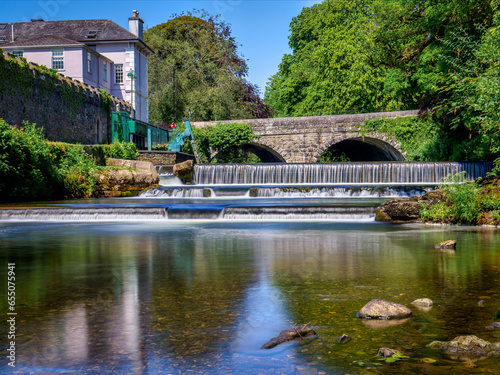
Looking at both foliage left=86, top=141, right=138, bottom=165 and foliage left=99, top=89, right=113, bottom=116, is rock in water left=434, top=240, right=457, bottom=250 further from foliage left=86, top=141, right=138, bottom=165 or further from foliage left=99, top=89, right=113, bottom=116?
foliage left=99, top=89, right=113, bottom=116

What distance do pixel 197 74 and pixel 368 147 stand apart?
16.5 m

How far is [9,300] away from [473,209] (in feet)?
33.2

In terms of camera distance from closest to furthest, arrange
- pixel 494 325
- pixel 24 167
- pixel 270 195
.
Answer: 1. pixel 494 325
2. pixel 24 167
3. pixel 270 195

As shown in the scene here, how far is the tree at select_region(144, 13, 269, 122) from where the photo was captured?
150 feet

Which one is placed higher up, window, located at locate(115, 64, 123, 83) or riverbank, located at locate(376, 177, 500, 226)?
window, located at locate(115, 64, 123, 83)

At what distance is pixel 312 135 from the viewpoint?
3847cm

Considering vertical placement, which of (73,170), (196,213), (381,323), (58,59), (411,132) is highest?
(58,59)

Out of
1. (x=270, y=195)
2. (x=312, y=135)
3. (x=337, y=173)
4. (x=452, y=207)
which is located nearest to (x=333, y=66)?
(x=312, y=135)

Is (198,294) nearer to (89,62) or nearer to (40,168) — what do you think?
(40,168)

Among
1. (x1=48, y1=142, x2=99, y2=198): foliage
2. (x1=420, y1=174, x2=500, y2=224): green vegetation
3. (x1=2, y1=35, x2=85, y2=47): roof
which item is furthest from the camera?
(x1=2, y1=35, x2=85, y2=47): roof

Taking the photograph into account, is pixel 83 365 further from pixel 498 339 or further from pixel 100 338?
pixel 498 339

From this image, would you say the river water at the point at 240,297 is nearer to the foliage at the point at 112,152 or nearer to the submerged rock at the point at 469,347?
the submerged rock at the point at 469,347

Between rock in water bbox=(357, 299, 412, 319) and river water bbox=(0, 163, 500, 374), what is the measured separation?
97 mm

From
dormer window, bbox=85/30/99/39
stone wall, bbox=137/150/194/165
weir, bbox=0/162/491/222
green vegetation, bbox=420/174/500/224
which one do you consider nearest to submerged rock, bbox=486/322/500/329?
green vegetation, bbox=420/174/500/224
